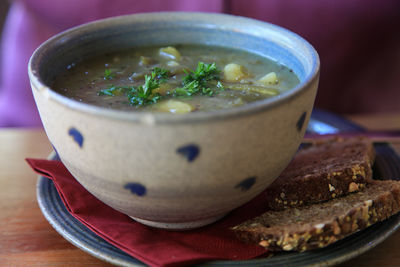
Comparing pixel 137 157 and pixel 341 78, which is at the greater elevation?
pixel 137 157

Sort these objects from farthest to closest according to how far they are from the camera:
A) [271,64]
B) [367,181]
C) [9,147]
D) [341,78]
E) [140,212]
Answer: [341,78] < [9,147] < [271,64] < [367,181] < [140,212]

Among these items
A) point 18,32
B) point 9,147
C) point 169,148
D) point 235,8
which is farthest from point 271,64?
point 18,32

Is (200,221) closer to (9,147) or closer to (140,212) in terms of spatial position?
(140,212)

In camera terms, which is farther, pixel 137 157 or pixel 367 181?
pixel 367 181

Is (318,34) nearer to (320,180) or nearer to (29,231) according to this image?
(320,180)

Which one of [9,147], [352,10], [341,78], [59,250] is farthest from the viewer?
[341,78]

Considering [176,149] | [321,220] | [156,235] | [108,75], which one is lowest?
[156,235]

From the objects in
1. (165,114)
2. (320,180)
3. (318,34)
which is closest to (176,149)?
(165,114)
